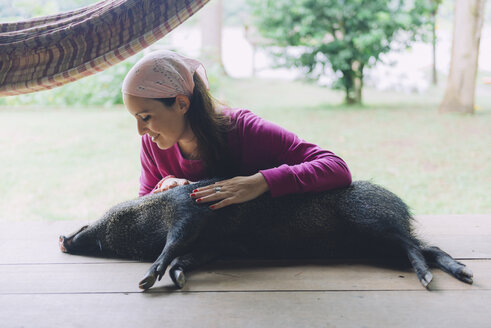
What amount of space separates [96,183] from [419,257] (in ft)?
9.07

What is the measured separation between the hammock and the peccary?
0.58 m

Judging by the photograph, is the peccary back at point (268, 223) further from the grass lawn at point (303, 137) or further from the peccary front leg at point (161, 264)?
the grass lawn at point (303, 137)

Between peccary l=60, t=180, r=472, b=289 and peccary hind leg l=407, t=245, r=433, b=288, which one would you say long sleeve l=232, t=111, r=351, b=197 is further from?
peccary hind leg l=407, t=245, r=433, b=288

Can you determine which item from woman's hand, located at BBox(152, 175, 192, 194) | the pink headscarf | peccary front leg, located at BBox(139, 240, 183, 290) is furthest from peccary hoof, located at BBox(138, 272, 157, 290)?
the pink headscarf

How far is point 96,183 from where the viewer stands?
12.3ft

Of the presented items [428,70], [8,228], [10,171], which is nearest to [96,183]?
[10,171]

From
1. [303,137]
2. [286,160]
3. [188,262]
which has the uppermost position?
[286,160]

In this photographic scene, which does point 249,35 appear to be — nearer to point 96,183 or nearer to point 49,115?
point 49,115

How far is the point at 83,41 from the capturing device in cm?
173

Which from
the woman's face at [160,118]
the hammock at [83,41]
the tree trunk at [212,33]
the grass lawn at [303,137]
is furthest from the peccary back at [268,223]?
the tree trunk at [212,33]

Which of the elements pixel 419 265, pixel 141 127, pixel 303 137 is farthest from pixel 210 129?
pixel 303 137

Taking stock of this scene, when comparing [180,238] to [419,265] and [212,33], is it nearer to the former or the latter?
[419,265]

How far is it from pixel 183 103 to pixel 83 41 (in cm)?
42

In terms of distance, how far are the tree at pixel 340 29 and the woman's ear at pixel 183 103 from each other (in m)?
3.54
